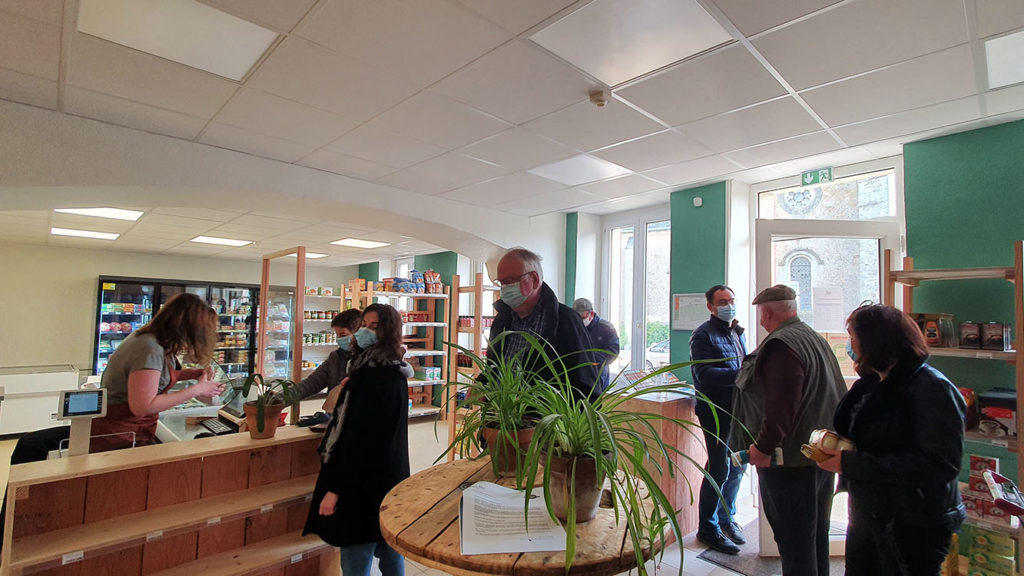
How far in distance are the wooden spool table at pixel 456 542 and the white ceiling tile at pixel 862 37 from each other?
2.08m

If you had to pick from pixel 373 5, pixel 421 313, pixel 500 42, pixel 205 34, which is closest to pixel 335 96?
pixel 205 34

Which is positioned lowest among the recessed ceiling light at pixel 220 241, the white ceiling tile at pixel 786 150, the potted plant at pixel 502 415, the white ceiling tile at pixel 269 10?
the potted plant at pixel 502 415

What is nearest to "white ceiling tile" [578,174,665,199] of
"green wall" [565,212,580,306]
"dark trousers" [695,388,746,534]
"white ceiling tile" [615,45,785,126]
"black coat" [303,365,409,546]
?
"green wall" [565,212,580,306]

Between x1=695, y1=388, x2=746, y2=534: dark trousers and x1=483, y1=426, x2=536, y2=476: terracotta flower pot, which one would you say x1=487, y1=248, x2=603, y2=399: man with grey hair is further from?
x1=695, y1=388, x2=746, y2=534: dark trousers

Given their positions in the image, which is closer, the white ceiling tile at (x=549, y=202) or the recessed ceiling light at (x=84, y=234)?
the white ceiling tile at (x=549, y=202)

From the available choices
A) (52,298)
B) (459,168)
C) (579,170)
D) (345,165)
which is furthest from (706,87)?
(52,298)

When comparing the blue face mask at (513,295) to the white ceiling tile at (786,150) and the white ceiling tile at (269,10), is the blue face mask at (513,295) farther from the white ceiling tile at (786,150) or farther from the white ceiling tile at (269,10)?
A: the white ceiling tile at (786,150)

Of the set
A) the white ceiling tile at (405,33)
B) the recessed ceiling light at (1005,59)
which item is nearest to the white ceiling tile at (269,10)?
the white ceiling tile at (405,33)

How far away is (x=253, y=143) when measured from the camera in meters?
3.32

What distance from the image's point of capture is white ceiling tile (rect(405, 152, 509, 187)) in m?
3.63

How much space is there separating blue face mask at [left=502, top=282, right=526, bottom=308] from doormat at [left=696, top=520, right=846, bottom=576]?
2.32 m

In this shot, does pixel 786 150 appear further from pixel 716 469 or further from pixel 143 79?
pixel 143 79

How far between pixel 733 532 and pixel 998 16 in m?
3.04

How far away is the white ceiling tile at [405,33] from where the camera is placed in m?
1.87
